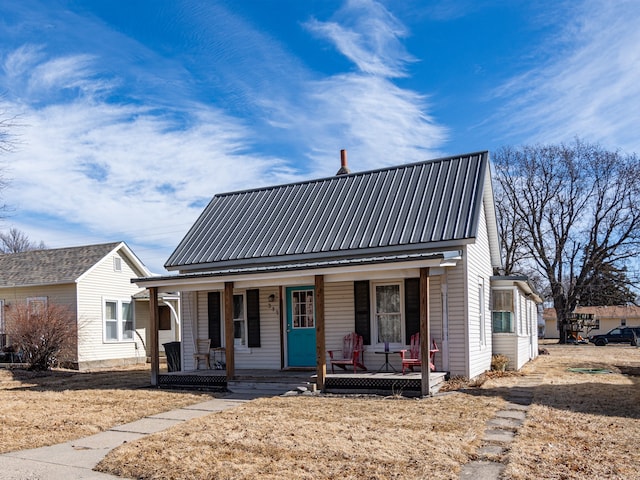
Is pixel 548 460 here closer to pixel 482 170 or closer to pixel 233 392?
pixel 233 392

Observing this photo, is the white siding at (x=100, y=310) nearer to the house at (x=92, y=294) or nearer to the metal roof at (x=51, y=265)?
the house at (x=92, y=294)

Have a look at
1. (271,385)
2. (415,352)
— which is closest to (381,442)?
(415,352)

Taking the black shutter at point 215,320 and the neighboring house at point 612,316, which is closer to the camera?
the black shutter at point 215,320

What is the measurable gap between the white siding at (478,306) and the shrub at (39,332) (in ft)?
44.0

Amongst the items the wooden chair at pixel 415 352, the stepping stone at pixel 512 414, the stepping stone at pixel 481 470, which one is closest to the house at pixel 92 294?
the wooden chair at pixel 415 352

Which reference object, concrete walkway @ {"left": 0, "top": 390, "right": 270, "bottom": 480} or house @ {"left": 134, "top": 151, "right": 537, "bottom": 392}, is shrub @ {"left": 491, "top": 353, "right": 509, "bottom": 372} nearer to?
house @ {"left": 134, "top": 151, "right": 537, "bottom": 392}

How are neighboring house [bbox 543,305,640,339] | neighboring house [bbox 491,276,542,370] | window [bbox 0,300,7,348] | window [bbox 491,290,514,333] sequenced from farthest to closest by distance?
neighboring house [bbox 543,305,640,339]
window [bbox 0,300,7,348]
window [bbox 491,290,514,333]
neighboring house [bbox 491,276,542,370]

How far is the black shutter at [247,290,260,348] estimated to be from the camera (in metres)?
16.0

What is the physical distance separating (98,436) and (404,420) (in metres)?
4.62

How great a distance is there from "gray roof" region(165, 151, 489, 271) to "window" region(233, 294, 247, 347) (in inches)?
39.1

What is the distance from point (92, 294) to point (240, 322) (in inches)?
360

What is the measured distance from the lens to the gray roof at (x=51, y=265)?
73.8ft

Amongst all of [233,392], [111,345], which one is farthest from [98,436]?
[111,345]

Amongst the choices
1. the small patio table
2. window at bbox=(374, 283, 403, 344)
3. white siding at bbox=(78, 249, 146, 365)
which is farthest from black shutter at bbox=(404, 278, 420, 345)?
white siding at bbox=(78, 249, 146, 365)
